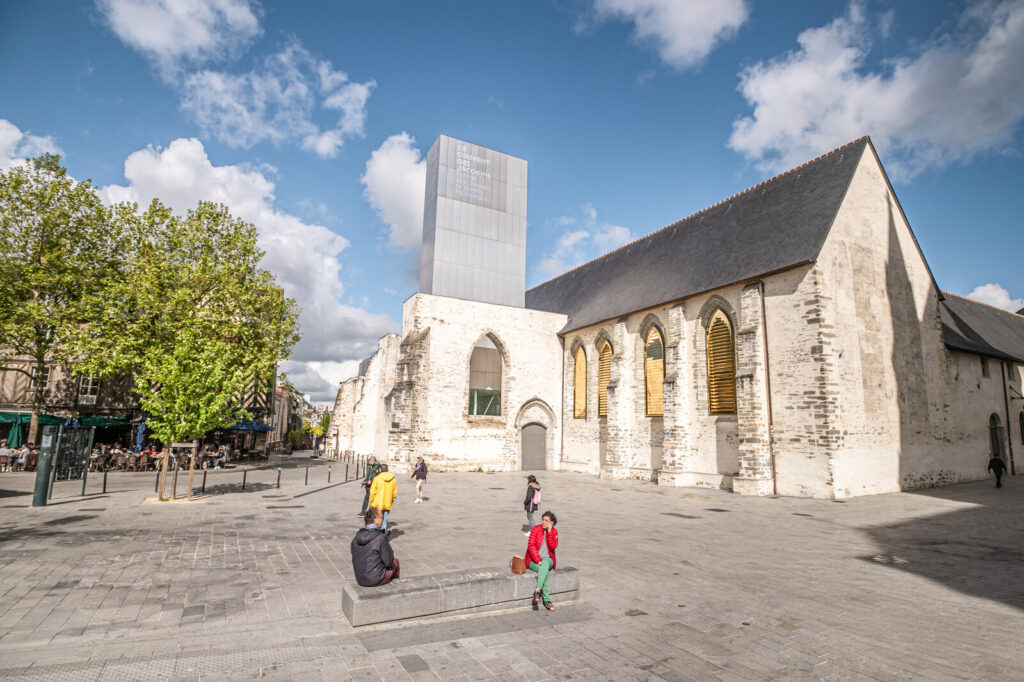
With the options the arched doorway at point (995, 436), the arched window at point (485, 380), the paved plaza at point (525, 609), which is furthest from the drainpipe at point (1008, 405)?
the arched window at point (485, 380)

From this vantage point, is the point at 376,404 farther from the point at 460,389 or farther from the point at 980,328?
the point at 980,328

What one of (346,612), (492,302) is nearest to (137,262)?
(492,302)

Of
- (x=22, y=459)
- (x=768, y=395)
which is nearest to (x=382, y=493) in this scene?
(x=768, y=395)

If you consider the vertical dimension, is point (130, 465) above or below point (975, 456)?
below

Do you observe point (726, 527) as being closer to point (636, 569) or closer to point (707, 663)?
point (636, 569)

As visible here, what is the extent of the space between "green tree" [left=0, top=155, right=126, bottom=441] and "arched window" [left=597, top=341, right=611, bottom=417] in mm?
20882

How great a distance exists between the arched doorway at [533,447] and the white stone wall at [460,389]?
0.88ft

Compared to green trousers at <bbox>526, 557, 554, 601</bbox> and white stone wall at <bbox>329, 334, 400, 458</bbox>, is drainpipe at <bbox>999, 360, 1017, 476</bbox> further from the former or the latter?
white stone wall at <bbox>329, 334, 400, 458</bbox>

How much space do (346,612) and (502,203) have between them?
23342 millimetres

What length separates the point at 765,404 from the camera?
53.6ft

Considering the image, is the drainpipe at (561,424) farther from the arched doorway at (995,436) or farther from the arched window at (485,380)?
the arched doorway at (995,436)

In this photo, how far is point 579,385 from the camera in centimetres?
2547

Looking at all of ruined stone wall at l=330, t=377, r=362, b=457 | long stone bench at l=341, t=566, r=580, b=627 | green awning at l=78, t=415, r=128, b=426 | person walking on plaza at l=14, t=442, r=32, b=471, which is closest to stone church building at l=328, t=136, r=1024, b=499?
ruined stone wall at l=330, t=377, r=362, b=457

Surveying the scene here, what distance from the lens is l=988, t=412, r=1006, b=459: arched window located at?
69.7ft
